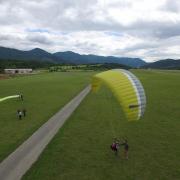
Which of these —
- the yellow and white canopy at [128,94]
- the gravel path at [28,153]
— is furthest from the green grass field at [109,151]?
the yellow and white canopy at [128,94]

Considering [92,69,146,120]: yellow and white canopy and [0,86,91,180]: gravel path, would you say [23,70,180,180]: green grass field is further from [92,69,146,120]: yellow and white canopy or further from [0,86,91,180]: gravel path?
[92,69,146,120]: yellow and white canopy

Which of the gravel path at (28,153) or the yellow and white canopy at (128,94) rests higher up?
the yellow and white canopy at (128,94)

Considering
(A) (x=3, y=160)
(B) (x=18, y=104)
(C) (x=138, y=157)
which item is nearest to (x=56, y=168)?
(A) (x=3, y=160)

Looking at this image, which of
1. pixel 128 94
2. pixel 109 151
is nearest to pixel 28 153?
pixel 109 151

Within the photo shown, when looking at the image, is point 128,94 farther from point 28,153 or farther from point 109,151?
point 28,153

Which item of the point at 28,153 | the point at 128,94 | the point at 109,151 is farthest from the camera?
the point at 109,151

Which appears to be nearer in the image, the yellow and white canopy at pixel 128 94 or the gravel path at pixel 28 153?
the yellow and white canopy at pixel 128 94

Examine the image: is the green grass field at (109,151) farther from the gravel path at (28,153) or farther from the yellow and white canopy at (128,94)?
the yellow and white canopy at (128,94)

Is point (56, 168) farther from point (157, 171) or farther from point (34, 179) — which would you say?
point (157, 171)

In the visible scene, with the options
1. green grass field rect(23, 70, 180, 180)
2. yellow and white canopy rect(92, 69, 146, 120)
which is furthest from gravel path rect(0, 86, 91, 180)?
yellow and white canopy rect(92, 69, 146, 120)

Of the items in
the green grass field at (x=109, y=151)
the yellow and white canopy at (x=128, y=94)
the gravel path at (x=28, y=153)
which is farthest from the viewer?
the green grass field at (x=109, y=151)
